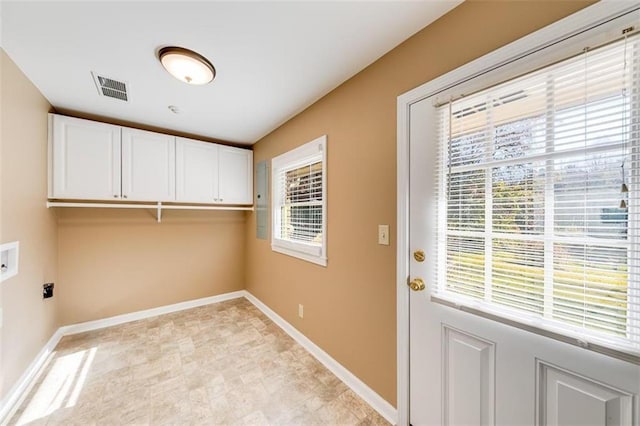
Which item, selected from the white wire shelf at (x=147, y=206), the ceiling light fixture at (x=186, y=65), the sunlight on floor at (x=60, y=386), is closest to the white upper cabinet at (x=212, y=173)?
the white wire shelf at (x=147, y=206)

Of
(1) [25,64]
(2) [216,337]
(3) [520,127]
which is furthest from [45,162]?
(3) [520,127]

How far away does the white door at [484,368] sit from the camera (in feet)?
2.85

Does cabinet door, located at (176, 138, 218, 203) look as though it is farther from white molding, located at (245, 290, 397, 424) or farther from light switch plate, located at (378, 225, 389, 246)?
light switch plate, located at (378, 225, 389, 246)

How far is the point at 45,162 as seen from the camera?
2.24m

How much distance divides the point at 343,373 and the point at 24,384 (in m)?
2.39

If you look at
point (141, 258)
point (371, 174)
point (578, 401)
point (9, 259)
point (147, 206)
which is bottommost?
point (578, 401)

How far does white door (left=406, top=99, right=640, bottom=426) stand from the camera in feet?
2.85

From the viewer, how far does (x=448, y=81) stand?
49.6 inches

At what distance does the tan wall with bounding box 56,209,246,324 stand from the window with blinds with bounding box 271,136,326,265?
3.86ft

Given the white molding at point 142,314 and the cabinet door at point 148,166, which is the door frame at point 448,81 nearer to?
the cabinet door at point 148,166

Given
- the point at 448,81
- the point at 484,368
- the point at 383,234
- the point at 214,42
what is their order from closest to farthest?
1. the point at 484,368
2. the point at 448,81
3. the point at 214,42
4. the point at 383,234

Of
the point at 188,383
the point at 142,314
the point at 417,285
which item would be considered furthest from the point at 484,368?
Result: the point at 142,314

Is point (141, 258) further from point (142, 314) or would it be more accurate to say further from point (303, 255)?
point (303, 255)

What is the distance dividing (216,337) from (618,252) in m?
3.03
